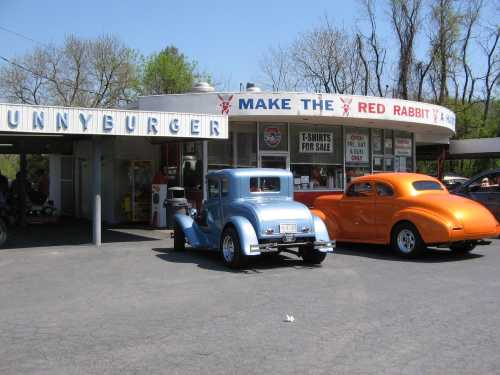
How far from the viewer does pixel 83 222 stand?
1948cm

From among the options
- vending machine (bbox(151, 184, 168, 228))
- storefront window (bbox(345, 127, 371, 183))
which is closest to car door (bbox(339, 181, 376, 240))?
vending machine (bbox(151, 184, 168, 228))

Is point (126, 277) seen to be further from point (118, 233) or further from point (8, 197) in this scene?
point (8, 197)

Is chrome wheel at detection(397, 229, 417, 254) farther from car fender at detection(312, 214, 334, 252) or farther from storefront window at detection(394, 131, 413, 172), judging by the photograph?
storefront window at detection(394, 131, 413, 172)

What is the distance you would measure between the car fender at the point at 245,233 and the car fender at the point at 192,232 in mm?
1329

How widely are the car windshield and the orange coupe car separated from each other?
7.28 ft

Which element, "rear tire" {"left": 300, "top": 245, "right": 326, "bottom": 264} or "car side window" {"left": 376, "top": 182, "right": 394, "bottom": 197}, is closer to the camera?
"rear tire" {"left": 300, "top": 245, "right": 326, "bottom": 264}

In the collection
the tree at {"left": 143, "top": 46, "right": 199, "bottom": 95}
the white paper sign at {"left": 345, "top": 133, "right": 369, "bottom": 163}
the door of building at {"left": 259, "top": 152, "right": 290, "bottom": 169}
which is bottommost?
the door of building at {"left": 259, "top": 152, "right": 290, "bottom": 169}

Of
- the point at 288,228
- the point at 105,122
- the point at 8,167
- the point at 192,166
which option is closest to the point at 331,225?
the point at 288,228

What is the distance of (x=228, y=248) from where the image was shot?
10.3m

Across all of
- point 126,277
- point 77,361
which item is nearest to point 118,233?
point 126,277

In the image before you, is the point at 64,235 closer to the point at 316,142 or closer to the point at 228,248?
the point at 228,248

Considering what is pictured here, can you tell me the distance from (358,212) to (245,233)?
3.68 metres

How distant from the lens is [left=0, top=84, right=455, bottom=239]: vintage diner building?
54.8 ft

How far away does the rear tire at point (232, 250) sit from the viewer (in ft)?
32.4
